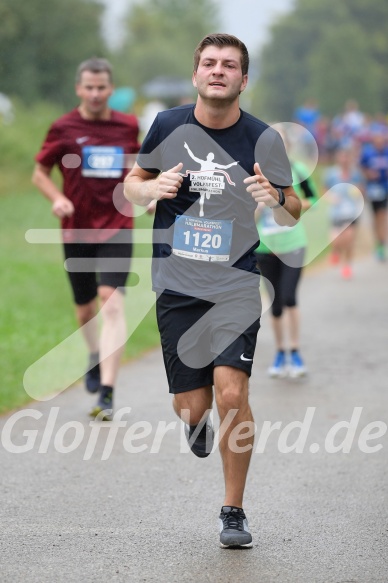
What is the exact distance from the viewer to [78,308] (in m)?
8.80

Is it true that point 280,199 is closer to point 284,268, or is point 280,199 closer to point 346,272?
point 284,268

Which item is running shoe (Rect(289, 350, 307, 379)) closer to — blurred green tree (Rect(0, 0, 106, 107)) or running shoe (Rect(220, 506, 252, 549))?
running shoe (Rect(220, 506, 252, 549))

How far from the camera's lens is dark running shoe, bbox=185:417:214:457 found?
19.1 feet

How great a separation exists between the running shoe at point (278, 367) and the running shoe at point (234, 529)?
4587 millimetres

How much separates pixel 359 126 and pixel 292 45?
78.8 meters

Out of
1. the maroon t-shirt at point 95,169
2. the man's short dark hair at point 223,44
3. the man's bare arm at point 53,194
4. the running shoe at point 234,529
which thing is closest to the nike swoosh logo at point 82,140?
the maroon t-shirt at point 95,169

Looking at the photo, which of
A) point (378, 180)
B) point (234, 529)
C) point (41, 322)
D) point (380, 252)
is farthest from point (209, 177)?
point (380, 252)

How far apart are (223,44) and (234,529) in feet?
7.30

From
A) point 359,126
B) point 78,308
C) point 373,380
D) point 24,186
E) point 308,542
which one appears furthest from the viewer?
point 359,126

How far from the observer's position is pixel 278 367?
10.0m

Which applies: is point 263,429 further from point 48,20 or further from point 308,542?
point 48,20

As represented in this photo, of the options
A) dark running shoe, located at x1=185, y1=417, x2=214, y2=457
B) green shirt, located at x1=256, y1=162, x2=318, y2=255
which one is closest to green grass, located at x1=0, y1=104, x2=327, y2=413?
green shirt, located at x1=256, y1=162, x2=318, y2=255

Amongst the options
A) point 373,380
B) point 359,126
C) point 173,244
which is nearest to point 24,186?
point 359,126

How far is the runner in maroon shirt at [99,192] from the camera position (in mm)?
8211
